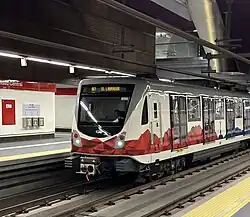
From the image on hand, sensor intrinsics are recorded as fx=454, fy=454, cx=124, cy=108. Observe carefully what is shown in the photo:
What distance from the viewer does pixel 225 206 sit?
28.1 feet

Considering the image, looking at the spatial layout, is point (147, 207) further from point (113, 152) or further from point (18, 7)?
point (18, 7)

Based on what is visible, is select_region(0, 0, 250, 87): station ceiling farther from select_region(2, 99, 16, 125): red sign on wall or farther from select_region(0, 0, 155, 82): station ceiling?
select_region(2, 99, 16, 125): red sign on wall

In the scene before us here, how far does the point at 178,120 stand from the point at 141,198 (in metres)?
3.42

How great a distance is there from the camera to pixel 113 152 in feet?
34.7

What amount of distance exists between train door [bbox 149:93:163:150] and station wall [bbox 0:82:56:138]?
11.8m

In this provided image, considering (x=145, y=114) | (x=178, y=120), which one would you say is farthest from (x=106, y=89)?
(x=178, y=120)

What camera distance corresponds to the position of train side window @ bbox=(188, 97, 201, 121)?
1369cm

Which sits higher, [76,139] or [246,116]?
[246,116]

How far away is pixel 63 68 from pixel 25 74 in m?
3.02

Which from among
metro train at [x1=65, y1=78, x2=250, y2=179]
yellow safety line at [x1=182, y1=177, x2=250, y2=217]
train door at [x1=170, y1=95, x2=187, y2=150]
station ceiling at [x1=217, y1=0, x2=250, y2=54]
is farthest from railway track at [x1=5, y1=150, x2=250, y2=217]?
station ceiling at [x1=217, y1=0, x2=250, y2=54]

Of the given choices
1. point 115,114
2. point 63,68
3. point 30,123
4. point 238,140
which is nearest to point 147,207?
point 115,114

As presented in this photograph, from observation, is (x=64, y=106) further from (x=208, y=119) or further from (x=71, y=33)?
(x=71, y=33)

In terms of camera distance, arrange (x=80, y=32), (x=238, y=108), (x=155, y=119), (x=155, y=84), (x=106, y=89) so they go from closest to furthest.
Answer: (x=80, y=32) → (x=106, y=89) → (x=155, y=119) → (x=155, y=84) → (x=238, y=108)

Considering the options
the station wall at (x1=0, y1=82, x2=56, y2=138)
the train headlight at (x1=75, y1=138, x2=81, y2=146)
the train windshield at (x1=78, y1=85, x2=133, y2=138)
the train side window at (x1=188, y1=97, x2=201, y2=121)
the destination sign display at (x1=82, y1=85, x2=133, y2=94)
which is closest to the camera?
the train windshield at (x1=78, y1=85, x2=133, y2=138)
